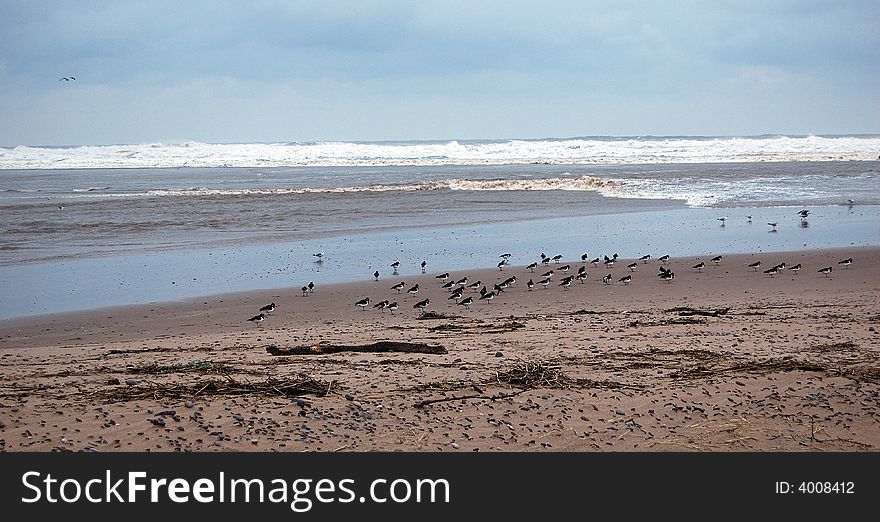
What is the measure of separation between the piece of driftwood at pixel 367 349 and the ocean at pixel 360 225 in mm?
6542

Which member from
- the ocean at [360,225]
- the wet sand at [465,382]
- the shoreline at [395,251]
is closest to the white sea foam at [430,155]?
the ocean at [360,225]

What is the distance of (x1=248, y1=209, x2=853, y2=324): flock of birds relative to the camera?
1452 centimetres

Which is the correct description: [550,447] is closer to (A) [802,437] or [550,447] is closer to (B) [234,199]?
(A) [802,437]

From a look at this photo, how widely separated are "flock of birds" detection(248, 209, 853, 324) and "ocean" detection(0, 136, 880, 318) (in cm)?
114

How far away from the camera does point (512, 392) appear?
7473mm

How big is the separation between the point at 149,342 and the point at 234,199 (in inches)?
1181

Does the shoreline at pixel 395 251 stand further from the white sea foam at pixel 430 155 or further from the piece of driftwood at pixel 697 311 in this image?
the white sea foam at pixel 430 155

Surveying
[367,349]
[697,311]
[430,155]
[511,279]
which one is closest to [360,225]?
[511,279]

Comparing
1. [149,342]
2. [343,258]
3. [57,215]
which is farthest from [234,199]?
[149,342]

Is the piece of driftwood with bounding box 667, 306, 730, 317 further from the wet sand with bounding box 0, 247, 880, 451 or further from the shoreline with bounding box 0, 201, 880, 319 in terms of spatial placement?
the shoreline with bounding box 0, 201, 880, 319

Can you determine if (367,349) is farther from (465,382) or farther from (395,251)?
(395,251)

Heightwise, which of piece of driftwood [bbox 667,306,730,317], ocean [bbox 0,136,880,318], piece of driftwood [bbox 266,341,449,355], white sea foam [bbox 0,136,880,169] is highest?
white sea foam [bbox 0,136,880,169]

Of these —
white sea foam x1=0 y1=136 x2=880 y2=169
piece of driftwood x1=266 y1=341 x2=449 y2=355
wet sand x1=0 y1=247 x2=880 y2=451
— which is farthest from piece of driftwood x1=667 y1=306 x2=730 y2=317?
white sea foam x1=0 y1=136 x2=880 y2=169

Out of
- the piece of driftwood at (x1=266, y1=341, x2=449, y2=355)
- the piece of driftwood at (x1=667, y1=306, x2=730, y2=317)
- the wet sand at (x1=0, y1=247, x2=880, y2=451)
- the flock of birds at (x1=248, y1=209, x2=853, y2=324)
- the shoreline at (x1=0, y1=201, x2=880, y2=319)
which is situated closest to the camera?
the wet sand at (x1=0, y1=247, x2=880, y2=451)
